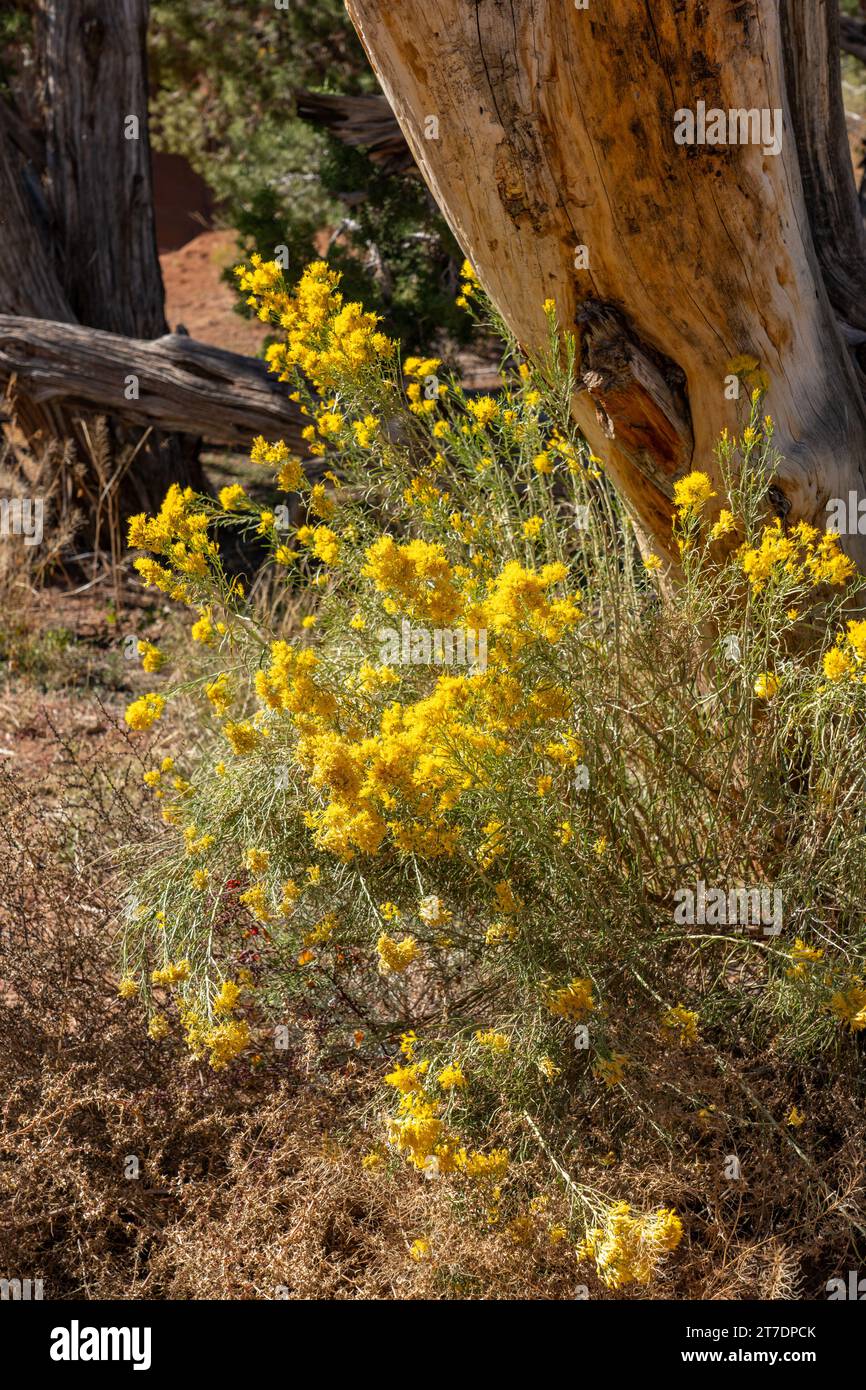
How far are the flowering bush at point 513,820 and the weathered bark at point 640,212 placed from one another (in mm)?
129

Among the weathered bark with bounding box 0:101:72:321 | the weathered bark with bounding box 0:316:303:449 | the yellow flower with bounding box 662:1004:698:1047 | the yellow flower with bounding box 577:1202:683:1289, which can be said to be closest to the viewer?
the yellow flower with bounding box 577:1202:683:1289

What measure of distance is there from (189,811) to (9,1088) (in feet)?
2.35

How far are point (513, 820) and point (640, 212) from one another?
1.29 meters

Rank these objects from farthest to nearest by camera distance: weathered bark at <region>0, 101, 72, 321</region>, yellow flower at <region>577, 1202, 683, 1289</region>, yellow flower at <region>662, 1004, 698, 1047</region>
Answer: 1. weathered bark at <region>0, 101, 72, 321</region>
2. yellow flower at <region>662, 1004, 698, 1047</region>
3. yellow flower at <region>577, 1202, 683, 1289</region>

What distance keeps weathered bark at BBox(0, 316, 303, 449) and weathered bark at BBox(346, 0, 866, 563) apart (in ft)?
9.84

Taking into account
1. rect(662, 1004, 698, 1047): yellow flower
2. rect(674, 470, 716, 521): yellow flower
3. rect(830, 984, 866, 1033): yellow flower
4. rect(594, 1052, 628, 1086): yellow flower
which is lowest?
rect(594, 1052, 628, 1086): yellow flower

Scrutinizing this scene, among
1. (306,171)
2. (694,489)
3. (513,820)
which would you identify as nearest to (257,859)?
(513,820)

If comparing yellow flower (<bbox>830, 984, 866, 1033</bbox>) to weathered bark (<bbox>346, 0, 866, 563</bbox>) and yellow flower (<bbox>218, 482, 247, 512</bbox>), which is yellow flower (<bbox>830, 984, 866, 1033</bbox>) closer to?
weathered bark (<bbox>346, 0, 866, 563</bbox>)

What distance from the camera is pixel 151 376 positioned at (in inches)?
225

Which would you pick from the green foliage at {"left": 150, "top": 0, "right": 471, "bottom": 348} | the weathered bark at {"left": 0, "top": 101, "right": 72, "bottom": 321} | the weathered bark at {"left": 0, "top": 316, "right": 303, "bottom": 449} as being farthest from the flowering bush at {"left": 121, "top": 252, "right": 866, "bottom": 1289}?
the weathered bark at {"left": 0, "top": 101, "right": 72, "bottom": 321}

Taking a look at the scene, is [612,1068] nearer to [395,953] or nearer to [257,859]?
[395,953]

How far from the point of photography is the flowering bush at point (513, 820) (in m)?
2.36

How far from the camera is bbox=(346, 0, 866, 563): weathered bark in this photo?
2475 millimetres
